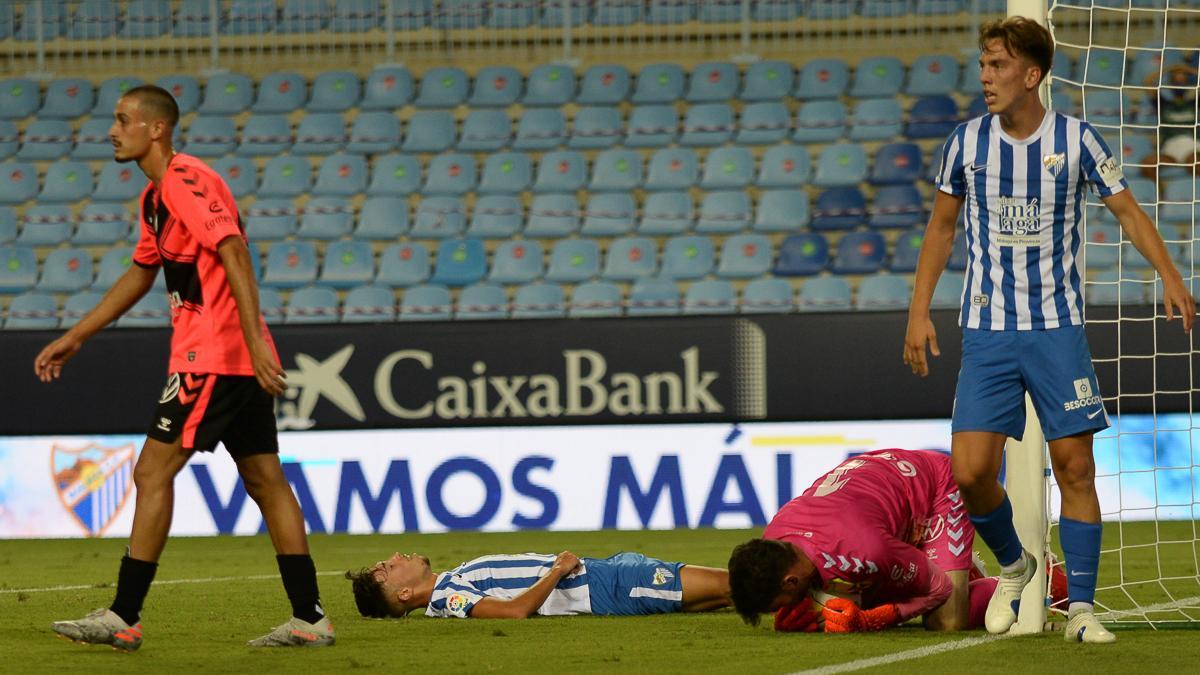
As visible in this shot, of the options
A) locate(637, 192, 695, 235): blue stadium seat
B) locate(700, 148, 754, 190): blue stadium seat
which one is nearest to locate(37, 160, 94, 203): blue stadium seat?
locate(637, 192, 695, 235): blue stadium seat

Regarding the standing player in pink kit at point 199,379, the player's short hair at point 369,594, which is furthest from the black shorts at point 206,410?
the player's short hair at point 369,594

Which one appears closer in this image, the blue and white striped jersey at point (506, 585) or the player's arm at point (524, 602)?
the player's arm at point (524, 602)

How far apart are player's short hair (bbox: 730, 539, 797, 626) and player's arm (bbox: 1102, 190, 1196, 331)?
139cm

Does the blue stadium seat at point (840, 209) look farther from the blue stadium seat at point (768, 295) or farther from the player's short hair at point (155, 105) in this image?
the player's short hair at point (155, 105)

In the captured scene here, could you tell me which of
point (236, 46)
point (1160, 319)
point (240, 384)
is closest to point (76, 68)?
point (236, 46)

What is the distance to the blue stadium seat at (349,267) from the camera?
44.9ft

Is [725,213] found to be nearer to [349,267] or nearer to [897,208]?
[897,208]

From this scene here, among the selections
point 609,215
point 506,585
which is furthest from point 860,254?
point 506,585

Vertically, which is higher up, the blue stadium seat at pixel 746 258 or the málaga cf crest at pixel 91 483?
the blue stadium seat at pixel 746 258

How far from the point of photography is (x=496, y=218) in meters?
14.0

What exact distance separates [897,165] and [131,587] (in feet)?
32.4

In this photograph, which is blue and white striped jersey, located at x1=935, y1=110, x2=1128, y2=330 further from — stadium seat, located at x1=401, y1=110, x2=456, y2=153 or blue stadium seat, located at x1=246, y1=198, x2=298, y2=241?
stadium seat, located at x1=401, y1=110, x2=456, y2=153

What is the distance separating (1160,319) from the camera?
411 inches

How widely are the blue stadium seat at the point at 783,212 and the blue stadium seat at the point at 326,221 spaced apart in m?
3.50
